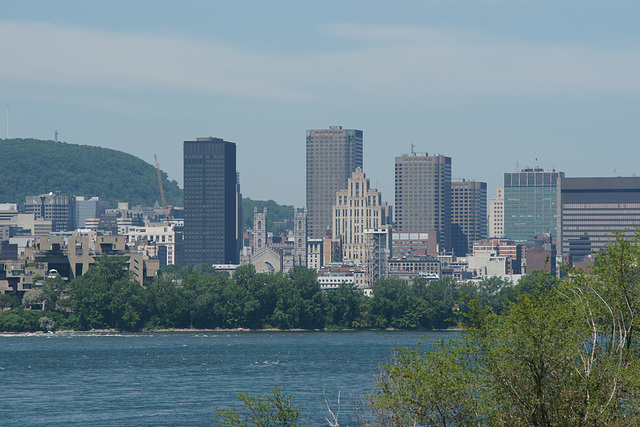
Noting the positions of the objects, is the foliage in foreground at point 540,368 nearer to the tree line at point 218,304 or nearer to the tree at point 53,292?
the tree line at point 218,304

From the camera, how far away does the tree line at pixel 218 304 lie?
164m

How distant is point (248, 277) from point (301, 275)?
9.02 metres

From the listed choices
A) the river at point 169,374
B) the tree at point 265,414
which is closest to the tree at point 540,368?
the tree at point 265,414

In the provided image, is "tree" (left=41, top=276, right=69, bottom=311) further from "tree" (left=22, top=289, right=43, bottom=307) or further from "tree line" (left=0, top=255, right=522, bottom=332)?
"tree" (left=22, top=289, right=43, bottom=307)

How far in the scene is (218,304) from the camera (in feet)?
559

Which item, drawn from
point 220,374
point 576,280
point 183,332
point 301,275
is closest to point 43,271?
point 183,332

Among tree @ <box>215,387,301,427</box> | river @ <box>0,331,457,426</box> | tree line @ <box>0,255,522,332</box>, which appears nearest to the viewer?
tree @ <box>215,387,301,427</box>

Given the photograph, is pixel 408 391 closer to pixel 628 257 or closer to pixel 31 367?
pixel 628 257

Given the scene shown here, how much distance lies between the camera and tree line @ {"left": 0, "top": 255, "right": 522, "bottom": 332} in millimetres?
163750

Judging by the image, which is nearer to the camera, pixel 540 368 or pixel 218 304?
pixel 540 368

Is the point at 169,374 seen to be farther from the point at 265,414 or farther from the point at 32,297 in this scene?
the point at 32,297

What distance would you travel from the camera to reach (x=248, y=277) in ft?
579

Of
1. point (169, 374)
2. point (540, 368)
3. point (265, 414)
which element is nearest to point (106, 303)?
point (169, 374)

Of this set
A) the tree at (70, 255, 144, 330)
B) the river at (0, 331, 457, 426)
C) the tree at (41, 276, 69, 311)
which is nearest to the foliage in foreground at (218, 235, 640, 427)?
the river at (0, 331, 457, 426)
